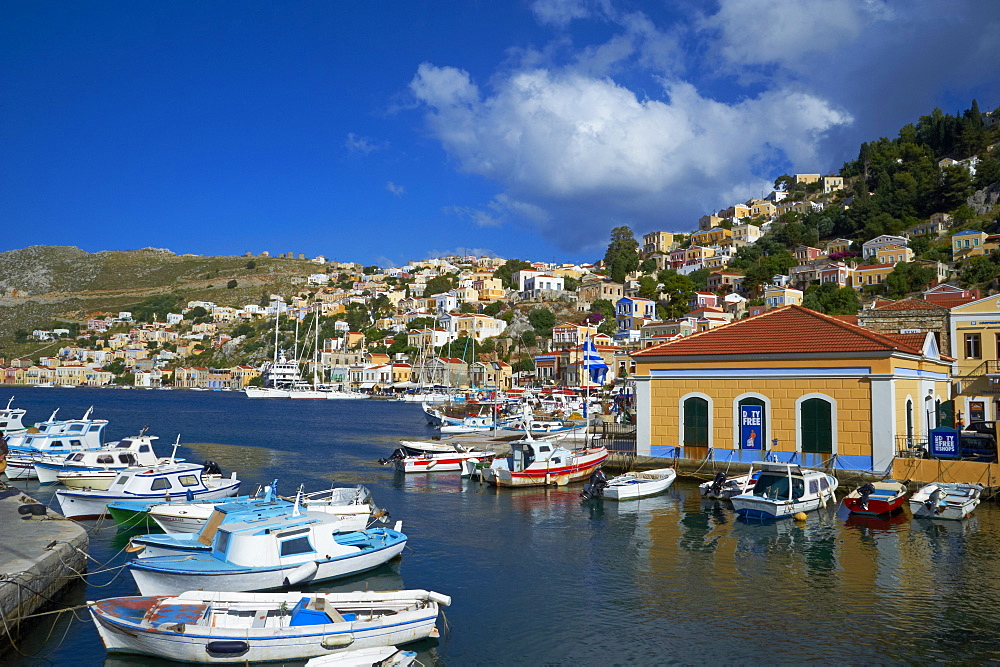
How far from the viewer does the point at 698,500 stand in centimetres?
2433

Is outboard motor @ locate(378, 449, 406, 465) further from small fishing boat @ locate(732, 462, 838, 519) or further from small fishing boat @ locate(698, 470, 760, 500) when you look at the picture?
small fishing boat @ locate(732, 462, 838, 519)

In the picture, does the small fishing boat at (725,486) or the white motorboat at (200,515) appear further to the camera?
the small fishing boat at (725,486)

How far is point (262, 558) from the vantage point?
13922 millimetres

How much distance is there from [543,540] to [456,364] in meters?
107

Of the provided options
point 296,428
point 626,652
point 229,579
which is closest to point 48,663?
point 229,579

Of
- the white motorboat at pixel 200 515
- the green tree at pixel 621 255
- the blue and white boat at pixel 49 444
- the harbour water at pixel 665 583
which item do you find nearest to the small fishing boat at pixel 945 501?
the harbour water at pixel 665 583

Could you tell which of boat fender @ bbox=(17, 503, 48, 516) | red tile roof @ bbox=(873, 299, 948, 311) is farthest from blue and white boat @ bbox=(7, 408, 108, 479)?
red tile roof @ bbox=(873, 299, 948, 311)

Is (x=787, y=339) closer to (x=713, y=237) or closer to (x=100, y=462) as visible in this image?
(x=100, y=462)

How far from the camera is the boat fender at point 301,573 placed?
14055mm

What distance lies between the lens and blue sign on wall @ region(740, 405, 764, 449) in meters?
26.2

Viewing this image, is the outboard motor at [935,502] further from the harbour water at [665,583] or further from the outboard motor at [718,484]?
the outboard motor at [718,484]

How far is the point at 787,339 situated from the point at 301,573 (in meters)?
19.8

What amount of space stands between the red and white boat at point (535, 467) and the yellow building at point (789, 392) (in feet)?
10.5

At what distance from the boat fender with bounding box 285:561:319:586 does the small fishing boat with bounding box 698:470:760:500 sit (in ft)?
47.2
